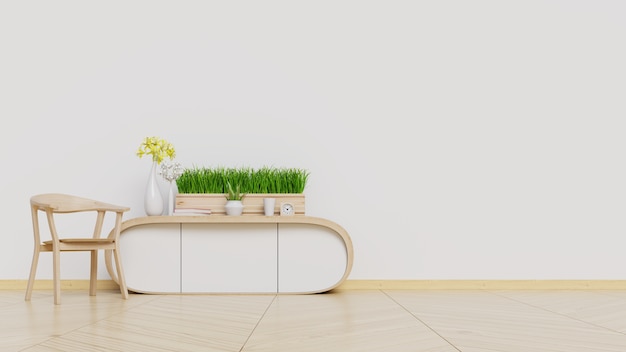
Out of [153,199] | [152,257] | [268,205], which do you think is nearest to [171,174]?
[153,199]

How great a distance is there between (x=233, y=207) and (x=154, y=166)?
652 mm

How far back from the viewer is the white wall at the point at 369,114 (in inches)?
184

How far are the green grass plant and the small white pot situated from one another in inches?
7.9

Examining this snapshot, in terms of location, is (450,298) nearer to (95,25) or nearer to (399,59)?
(399,59)

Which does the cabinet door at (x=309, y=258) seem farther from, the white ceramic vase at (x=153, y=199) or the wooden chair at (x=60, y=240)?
the wooden chair at (x=60, y=240)

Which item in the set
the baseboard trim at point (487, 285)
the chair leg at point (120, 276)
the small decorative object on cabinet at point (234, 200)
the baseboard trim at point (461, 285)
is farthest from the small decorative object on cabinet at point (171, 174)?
the baseboard trim at point (487, 285)

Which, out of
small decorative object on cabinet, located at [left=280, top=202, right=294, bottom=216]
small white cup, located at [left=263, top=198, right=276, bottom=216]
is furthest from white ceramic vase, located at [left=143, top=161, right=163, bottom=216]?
small decorative object on cabinet, located at [left=280, top=202, right=294, bottom=216]

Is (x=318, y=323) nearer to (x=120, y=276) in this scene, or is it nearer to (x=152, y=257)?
(x=120, y=276)

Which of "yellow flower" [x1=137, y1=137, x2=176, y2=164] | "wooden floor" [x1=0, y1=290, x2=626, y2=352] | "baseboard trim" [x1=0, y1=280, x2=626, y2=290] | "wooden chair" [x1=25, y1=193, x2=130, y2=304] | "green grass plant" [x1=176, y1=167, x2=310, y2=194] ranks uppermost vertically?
"yellow flower" [x1=137, y1=137, x2=176, y2=164]

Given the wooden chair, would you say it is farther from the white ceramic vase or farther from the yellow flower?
the yellow flower

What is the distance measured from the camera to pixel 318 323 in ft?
8.74

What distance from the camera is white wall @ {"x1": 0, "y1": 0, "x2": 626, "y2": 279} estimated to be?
468cm

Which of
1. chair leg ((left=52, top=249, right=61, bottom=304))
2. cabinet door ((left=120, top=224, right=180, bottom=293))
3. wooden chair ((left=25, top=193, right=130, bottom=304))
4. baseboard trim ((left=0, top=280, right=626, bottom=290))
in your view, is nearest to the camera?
chair leg ((left=52, top=249, right=61, bottom=304))

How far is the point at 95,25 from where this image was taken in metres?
4.84
